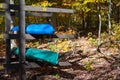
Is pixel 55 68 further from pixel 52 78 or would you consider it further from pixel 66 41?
pixel 66 41

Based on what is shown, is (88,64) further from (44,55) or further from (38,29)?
(38,29)

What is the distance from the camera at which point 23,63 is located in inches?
357

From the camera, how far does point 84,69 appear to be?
12.0 meters

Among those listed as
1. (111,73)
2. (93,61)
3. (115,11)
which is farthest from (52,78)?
(115,11)

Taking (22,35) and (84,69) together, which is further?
(84,69)

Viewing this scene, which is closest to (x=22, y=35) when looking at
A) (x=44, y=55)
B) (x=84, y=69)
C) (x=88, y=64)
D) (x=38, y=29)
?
(x=38, y=29)

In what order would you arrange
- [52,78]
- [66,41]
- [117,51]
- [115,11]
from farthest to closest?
[115,11] < [66,41] < [117,51] < [52,78]

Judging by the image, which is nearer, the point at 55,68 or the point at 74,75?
the point at 74,75

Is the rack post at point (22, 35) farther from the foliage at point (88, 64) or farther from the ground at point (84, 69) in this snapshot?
the foliage at point (88, 64)

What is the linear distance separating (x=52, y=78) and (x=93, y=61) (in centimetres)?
289

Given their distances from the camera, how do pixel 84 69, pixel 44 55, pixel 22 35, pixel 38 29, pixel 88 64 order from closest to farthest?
pixel 22 35, pixel 38 29, pixel 44 55, pixel 84 69, pixel 88 64

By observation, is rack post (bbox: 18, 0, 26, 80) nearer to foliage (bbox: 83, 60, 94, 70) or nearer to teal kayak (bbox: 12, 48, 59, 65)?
teal kayak (bbox: 12, 48, 59, 65)

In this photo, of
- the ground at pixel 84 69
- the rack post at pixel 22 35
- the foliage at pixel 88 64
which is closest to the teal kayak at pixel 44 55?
the rack post at pixel 22 35

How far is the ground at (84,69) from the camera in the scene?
10672mm
